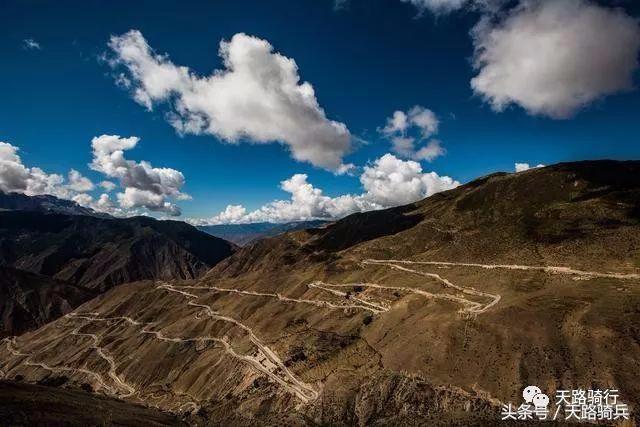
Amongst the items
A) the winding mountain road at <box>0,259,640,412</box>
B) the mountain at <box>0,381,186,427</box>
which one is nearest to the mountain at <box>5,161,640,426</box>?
the winding mountain road at <box>0,259,640,412</box>

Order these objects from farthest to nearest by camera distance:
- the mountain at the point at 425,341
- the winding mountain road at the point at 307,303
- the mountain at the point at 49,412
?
1. the winding mountain road at the point at 307,303
2. the mountain at the point at 425,341
3. the mountain at the point at 49,412

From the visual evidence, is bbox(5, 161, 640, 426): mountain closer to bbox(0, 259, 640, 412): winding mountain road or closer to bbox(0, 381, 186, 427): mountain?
bbox(0, 259, 640, 412): winding mountain road

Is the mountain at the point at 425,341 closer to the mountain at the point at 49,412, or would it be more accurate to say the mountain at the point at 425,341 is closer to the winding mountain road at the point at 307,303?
the winding mountain road at the point at 307,303

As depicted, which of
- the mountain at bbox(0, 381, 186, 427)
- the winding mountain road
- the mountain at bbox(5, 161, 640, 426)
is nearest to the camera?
the mountain at bbox(0, 381, 186, 427)

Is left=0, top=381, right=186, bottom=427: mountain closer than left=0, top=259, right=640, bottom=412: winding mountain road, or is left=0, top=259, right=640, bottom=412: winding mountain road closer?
left=0, top=381, right=186, bottom=427: mountain

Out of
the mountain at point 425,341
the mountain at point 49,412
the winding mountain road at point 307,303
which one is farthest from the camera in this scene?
the winding mountain road at point 307,303

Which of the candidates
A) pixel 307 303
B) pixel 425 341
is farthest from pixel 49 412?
pixel 307 303

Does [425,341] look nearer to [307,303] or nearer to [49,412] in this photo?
[49,412]

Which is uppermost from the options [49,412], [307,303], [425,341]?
[307,303]

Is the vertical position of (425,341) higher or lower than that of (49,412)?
higher

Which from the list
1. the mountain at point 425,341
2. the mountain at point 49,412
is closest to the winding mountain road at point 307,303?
Answer: the mountain at point 425,341

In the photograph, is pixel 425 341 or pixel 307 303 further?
pixel 307 303

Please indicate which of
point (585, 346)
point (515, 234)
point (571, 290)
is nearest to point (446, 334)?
point (585, 346)
